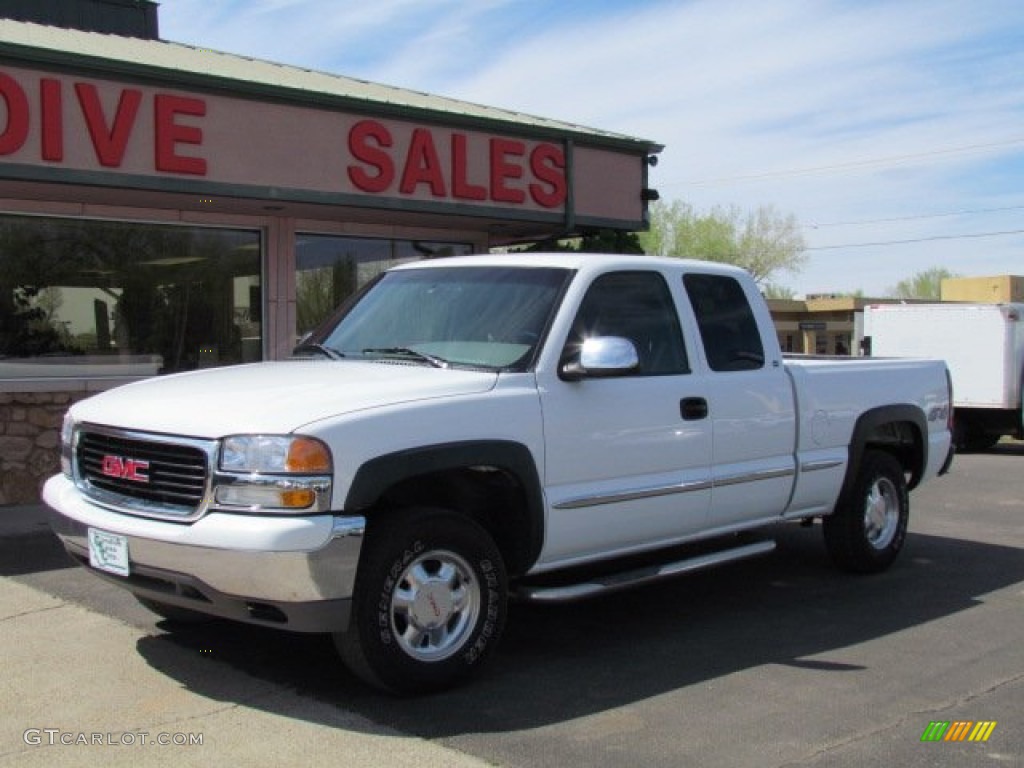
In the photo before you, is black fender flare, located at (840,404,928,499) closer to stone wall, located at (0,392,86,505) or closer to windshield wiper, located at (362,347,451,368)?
windshield wiper, located at (362,347,451,368)

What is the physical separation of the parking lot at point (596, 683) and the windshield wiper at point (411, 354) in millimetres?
1459

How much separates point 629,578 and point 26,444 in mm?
6566

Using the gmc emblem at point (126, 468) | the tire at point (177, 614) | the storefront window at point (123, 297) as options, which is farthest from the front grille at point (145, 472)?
the storefront window at point (123, 297)

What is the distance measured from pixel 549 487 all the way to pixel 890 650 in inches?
78.0

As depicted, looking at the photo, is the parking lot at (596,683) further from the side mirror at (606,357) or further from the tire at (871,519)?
the side mirror at (606,357)

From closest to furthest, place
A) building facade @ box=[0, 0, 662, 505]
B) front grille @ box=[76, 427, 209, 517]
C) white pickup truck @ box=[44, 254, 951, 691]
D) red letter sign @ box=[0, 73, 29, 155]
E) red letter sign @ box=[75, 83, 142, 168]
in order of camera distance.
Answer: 1. white pickup truck @ box=[44, 254, 951, 691]
2. front grille @ box=[76, 427, 209, 517]
3. red letter sign @ box=[0, 73, 29, 155]
4. red letter sign @ box=[75, 83, 142, 168]
5. building facade @ box=[0, 0, 662, 505]

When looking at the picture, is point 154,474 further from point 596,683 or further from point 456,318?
point 596,683

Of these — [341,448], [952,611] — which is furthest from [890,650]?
[341,448]

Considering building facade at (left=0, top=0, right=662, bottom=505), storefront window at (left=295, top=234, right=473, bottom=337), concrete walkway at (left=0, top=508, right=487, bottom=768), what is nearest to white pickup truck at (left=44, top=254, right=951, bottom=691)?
concrete walkway at (left=0, top=508, right=487, bottom=768)

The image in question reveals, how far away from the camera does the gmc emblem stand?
4.60 meters

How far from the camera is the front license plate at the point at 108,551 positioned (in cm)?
455

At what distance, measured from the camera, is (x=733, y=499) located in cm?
602

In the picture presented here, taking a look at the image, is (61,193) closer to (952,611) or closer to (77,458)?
(77,458)

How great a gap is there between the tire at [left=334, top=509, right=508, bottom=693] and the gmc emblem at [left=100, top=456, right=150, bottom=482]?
3.23 ft
